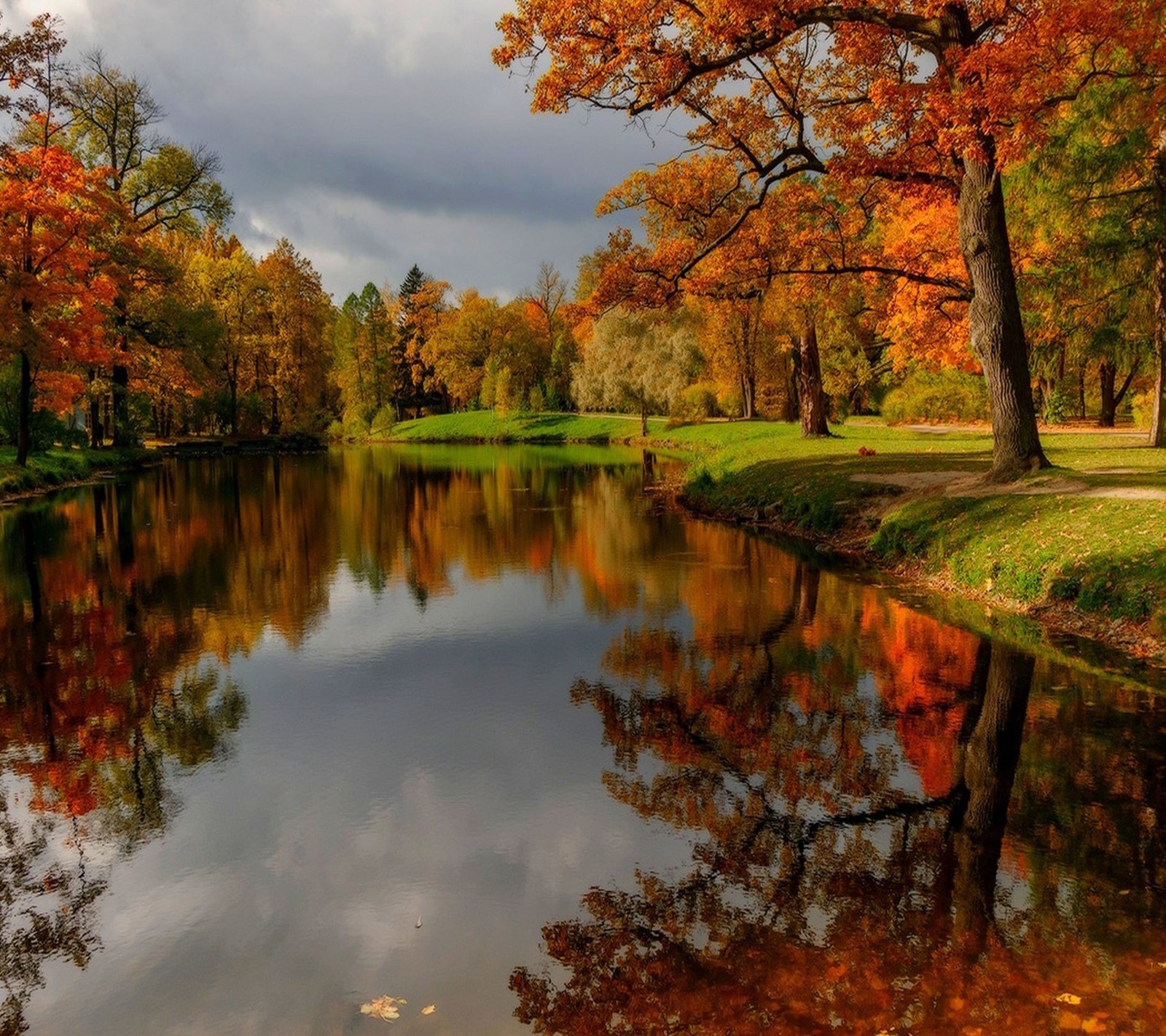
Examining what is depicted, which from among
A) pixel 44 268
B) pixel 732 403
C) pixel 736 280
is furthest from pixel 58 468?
pixel 732 403

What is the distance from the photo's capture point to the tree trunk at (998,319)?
1548cm

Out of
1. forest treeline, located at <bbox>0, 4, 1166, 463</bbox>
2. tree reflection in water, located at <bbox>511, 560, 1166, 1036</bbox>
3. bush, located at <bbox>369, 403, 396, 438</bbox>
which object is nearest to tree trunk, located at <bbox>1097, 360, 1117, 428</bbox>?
forest treeline, located at <bbox>0, 4, 1166, 463</bbox>

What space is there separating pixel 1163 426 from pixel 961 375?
19528mm

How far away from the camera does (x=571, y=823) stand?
627 cm

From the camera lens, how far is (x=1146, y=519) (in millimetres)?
11578

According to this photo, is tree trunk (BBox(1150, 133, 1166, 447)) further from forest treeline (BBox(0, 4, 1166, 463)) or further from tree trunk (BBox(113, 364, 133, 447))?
tree trunk (BBox(113, 364, 133, 447))

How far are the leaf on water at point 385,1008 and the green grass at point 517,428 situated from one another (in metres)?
61.8

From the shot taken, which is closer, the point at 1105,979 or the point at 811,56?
the point at 1105,979

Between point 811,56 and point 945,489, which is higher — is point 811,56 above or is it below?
above

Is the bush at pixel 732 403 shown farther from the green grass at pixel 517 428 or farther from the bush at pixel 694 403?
the green grass at pixel 517 428

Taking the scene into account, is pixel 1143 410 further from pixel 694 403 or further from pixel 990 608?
pixel 990 608

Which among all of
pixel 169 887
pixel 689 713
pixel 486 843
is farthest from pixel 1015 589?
pixel 169 887

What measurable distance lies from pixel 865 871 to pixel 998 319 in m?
13.1

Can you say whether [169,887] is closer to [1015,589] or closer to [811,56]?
[1015,589]
